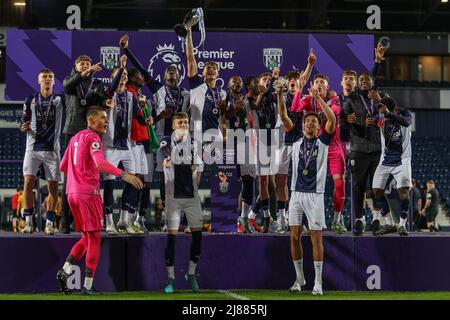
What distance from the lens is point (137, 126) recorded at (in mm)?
11078

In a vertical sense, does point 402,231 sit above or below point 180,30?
below

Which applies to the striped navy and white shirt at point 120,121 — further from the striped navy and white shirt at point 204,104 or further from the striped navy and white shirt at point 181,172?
the striped navy and white shirt at point 181,172

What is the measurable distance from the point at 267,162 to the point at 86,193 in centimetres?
297

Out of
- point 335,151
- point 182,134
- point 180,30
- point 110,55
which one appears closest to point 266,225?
point 335,151

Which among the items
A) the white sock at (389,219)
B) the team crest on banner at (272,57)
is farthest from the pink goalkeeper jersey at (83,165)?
the team crest on banner at (272,57)

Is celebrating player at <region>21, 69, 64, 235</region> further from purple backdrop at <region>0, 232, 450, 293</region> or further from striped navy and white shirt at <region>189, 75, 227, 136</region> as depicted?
striped navy and white shirt at <region>189, 75, 227, 136</region>

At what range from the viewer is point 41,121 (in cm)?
1084

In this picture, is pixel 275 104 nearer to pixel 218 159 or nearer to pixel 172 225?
pixel 218 159

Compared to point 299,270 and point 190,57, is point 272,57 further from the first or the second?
point 299,270

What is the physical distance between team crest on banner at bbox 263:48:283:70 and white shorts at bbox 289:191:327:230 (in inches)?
143

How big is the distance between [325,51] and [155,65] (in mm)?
2621

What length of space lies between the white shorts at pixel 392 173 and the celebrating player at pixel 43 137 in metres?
4.07

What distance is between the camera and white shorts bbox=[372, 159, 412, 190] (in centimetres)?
1112
